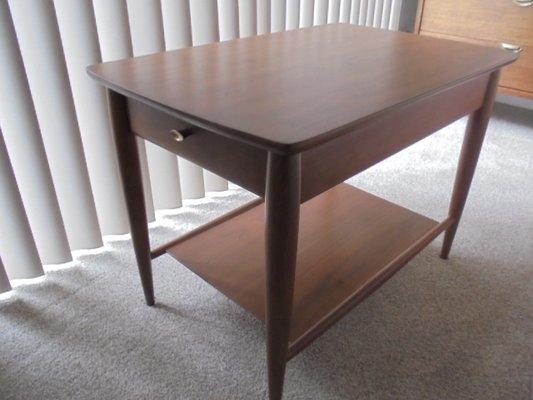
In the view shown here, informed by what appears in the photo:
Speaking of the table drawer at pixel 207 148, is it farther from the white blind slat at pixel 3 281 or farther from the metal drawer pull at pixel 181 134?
the white blind slat at pixel 3 281

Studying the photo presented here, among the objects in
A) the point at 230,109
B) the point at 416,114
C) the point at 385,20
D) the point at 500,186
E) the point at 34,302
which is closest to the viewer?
the point at 230,109

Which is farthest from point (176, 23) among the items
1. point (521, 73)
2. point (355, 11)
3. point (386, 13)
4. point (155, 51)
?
point (521, 73)

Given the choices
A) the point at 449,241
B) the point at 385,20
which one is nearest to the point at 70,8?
the point at 449,241

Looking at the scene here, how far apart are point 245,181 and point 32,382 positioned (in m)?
0.73

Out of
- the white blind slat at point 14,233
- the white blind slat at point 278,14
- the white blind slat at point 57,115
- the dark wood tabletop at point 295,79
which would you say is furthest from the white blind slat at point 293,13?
the white blind slat at point 14,233

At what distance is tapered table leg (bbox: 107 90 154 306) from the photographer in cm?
94

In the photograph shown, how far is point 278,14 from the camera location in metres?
1.74

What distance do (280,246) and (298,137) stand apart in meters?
0.19

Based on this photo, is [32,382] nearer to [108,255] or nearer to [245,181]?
[108,255]

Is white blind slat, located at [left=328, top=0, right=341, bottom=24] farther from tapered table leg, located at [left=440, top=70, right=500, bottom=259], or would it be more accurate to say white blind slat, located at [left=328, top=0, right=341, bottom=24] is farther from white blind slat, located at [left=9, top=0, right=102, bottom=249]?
white blind slat, located at [left=9, top=0, right=102, bottom=249]

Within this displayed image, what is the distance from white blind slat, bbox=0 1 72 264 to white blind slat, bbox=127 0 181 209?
A: 345 millimetres

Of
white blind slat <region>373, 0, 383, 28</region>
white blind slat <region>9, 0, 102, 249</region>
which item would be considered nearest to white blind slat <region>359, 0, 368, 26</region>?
white blind slat <region>373, 0, 383, 28</region>

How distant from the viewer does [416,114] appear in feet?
3.02

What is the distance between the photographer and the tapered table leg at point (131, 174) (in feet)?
3.09
